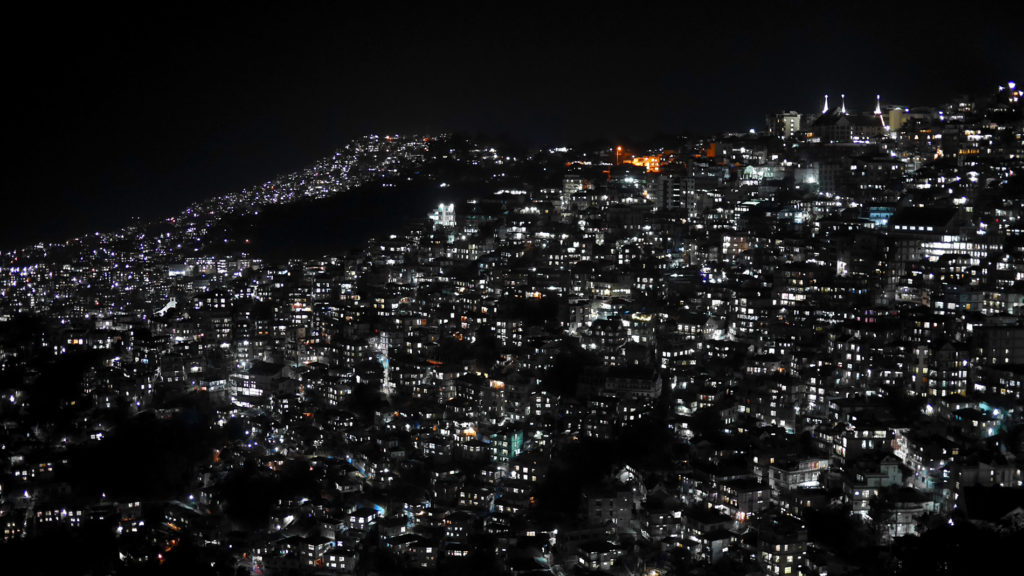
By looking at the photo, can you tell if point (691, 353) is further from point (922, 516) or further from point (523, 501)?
point (922, 516)

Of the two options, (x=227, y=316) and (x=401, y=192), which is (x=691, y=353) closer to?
(x=227, y=316)

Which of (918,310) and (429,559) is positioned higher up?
(918,310)

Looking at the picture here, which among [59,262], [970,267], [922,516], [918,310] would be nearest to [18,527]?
[922,516]

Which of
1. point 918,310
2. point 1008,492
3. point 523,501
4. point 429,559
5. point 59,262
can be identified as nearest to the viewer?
point 1008,492

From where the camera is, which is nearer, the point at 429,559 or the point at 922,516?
the point at 922,516

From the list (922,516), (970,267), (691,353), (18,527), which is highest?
(970,267)

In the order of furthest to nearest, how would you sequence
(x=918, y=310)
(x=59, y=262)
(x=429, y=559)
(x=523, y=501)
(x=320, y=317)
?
(x=59, y=262) → (x=320, y=317) → (x=918, y=310) → (x=523, y=501) → (x=429, y=559)

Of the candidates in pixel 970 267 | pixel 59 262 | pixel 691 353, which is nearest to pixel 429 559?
pixel 691 353
